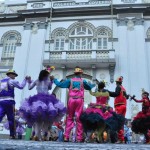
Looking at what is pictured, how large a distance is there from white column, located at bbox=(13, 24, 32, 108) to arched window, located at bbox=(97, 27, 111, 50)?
441 cm

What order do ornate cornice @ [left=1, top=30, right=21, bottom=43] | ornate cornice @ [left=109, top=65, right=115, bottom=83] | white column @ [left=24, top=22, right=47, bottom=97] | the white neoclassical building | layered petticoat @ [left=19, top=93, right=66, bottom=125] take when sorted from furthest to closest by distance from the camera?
ornate cornice @ [left=1, top=30, right=21, bottom=43] < white column @ [left=24, top=22, right=47, bottom=97] < the white neoclassical building < ornate cornice @ [left=109, top=65, right=115, bottom=83] < layered petticoat @ [left=19, top=93, right=66, bottom=125]

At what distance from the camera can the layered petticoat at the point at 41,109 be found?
5.75m

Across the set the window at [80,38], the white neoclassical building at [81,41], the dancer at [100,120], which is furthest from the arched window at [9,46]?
the dancer at [100,120]

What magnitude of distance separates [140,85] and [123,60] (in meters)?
1.78

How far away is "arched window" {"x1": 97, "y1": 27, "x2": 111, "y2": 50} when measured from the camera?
1611 cm

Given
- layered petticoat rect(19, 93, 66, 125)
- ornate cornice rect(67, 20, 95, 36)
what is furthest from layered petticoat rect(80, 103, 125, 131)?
ornate cornice rect(67, 20, 95, 36)

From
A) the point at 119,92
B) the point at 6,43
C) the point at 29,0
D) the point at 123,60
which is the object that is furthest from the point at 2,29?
the point at 119,92

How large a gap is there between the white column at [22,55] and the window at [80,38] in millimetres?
2760

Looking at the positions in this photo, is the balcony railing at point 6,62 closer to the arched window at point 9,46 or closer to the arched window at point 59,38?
the arched window at point 9,46

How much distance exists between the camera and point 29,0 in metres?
18.0

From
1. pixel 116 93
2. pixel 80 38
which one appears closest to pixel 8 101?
pixel 116 93

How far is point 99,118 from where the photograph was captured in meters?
5.82

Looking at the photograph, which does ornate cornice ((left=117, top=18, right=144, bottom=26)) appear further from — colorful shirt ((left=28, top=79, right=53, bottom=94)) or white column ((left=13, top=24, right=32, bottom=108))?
colorful shirt ((left=28, top=79, right=53, bottom=94))

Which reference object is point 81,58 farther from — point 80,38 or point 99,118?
point 99,118
